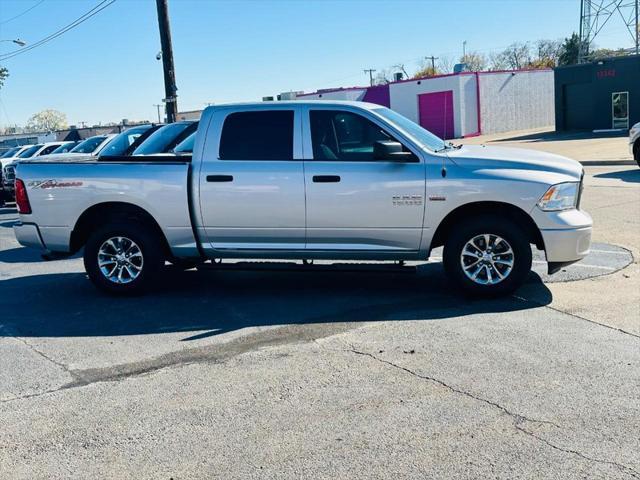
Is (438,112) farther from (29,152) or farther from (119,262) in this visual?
(119,262)

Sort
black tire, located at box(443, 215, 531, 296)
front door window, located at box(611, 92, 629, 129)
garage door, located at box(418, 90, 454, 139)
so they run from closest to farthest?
black tire, located at box(443, 215, 531, 296) < front door window, located at box(611, 92, 629, 129) < garage door, located at box(418, 90, 454, 139)

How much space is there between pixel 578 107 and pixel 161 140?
38059 millimetres

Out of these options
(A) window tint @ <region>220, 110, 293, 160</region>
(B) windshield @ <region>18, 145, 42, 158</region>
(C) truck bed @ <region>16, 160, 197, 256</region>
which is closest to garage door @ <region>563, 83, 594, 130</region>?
(B) windshield @ <region>18, 145, 42, 158</region>

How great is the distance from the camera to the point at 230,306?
7.07 meters

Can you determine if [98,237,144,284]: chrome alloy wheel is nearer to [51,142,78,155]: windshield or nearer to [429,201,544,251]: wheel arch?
[429,201,544,251]: wheel arch

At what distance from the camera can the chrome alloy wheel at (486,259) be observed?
6.85m

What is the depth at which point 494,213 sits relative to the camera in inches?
273

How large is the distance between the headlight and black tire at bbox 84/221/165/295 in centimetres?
409

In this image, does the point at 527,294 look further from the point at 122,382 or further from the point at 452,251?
the point at 122,382

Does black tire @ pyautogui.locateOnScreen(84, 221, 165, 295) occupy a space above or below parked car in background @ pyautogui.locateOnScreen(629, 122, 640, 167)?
below

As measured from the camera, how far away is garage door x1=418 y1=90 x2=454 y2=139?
4897 cm

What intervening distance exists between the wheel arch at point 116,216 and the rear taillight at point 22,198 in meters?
0.59

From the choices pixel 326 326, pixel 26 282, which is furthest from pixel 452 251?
pixel 26 282

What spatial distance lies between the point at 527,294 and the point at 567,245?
2.36 ft
